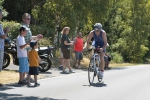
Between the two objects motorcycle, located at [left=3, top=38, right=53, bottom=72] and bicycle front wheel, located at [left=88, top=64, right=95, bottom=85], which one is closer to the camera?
bicycle front wheel, located at [left=88, top=64, right=95, bottom=85]

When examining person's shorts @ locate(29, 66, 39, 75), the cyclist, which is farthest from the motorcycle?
the cyclist

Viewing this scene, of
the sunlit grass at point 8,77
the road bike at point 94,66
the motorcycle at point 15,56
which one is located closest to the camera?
the road bike at point 94,66

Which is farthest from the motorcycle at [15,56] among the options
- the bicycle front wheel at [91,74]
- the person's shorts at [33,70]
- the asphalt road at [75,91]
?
the bicycle front wheel at [91,74]

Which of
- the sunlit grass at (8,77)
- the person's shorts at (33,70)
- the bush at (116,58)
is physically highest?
the bush at (116,58)

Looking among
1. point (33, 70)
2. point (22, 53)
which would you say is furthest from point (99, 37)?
point (22, 53)

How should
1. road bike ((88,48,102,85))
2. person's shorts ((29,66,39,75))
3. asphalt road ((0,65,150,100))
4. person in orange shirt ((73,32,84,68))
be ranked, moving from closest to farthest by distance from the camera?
asphalt road ((0,65,150,100)), person's shorts ((29,66,39,75)), road bike ((88,48,102,85)), person in orange shirt ((73,32,84,68))

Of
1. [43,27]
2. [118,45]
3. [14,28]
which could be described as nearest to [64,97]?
[14,28]

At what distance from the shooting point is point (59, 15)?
20250 millimetres

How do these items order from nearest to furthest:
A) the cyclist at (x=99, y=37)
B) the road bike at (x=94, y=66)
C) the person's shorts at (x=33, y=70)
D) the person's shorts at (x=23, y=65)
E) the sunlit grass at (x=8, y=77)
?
the person's shorts at (x=33, y=70) → the person's shorts at (x=23, y=65) → the cyclist at (x=99, y=37) → the road bike at (x=94, y=66) → the sunlit grass at (x=8, y=77)

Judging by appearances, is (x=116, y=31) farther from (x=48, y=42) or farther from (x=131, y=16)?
(x=48, y=42)

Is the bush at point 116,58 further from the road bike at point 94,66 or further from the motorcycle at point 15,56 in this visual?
the road bike at point 94,66

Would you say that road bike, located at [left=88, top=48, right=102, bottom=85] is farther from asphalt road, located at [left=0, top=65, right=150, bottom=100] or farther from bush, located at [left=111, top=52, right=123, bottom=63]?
bush, located at [left=111, top=52, right=123, bottom=63]

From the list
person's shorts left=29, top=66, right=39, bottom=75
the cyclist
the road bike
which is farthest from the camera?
the road bike

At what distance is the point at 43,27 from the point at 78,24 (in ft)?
18.8
